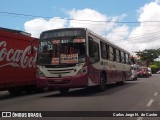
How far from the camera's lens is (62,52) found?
16828 millimetres

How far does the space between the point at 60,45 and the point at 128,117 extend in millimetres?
7755

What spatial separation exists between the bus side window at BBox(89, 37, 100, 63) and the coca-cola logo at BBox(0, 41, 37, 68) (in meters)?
3.92

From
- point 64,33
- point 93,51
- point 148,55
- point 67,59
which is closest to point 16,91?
point 67,59

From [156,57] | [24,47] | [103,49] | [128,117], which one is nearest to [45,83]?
[24,47]

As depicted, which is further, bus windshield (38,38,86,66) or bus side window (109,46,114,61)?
bus side window (109,46,114,61)

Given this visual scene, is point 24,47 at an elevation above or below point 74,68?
above

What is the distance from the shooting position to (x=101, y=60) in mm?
19266

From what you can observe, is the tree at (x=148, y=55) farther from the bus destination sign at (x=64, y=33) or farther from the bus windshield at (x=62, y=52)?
the bus windshield at (x=62, y=52)

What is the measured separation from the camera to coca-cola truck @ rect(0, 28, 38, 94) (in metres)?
17.1

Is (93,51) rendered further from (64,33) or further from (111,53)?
(111,53)

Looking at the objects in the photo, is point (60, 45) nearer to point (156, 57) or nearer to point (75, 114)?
point (75, 114)

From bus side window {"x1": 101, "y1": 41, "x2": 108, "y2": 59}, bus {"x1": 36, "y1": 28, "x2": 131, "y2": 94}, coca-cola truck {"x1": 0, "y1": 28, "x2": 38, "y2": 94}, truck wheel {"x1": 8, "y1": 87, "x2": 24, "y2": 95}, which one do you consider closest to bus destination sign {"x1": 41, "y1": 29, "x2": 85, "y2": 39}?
bus {"x1": 36, "y1": 28, "x2": 131, "y2": 94}

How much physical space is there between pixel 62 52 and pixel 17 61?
2.89 m

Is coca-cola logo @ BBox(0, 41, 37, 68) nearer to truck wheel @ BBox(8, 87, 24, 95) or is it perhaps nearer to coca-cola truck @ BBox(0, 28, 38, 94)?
coca-cola truck @ BBox(0, 28, 38, 94)
